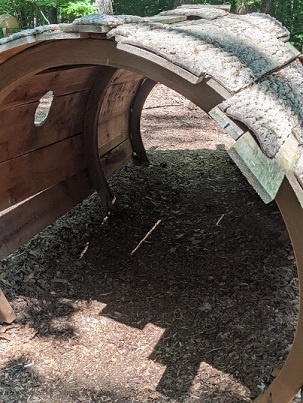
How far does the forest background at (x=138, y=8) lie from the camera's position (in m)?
9.77

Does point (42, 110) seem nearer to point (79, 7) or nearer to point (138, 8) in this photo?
point (79, 7)

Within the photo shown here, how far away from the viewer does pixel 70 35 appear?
2.39 metres

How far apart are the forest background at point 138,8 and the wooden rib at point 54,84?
6.06 m

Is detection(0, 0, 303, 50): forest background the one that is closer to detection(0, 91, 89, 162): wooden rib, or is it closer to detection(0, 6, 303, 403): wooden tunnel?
detection(0, 91, 89, 162): wooden rib

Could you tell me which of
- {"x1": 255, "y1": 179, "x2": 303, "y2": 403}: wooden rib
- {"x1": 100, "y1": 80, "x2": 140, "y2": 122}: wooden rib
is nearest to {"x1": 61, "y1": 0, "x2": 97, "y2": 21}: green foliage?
{"x1": 100, "y1": 80, "x2": 140, "y2": 122}: wooden rib

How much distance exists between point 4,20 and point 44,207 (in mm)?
4485

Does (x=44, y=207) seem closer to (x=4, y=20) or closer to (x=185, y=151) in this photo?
(x=185, y=151)

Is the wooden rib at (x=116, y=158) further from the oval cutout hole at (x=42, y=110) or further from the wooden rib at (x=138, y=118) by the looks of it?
the oval cutout hole at (x=42, y=110)

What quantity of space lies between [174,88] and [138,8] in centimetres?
1470

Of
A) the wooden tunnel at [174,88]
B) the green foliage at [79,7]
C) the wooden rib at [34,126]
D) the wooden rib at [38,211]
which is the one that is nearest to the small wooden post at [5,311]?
the wooden tunnel at [174,88]

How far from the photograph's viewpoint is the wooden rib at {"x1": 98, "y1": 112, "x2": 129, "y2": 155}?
5109mm

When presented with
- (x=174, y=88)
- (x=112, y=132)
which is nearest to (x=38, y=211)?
(x=112, y=132)

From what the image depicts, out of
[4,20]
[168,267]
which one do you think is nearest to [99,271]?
[168,267]

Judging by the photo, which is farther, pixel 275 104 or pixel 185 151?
pixel 185 151
